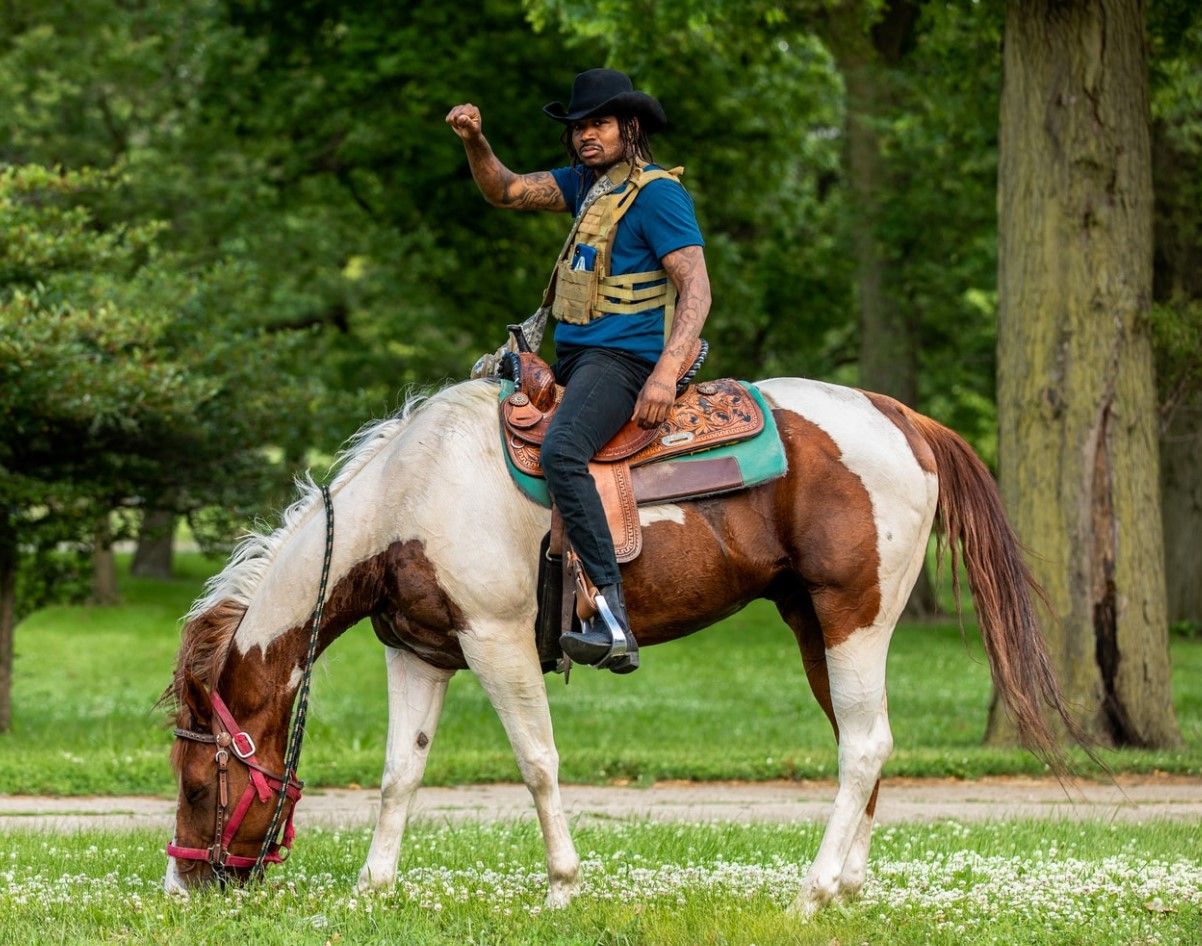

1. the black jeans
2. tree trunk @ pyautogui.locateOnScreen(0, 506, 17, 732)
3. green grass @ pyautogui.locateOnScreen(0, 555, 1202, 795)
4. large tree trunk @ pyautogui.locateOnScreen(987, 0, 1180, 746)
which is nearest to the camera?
the black jeans

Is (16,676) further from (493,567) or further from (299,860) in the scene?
(493,567)

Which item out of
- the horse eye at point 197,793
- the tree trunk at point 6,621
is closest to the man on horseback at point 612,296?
the horse eye at point 197,793

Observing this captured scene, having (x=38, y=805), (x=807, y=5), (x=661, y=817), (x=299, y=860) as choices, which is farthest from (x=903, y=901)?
(x=807, y=5)

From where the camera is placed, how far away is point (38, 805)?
991 centimetres

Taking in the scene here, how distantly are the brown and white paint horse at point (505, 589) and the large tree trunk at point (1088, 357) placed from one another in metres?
5.47

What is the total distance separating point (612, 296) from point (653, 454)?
2.16ft

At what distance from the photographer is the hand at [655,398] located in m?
6.04

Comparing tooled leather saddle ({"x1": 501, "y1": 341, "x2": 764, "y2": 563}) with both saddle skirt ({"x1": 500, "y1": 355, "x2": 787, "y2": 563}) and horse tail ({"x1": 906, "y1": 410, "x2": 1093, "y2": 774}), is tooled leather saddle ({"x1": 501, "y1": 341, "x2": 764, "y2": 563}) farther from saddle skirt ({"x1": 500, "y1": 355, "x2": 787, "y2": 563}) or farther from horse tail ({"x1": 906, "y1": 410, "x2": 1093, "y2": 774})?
horse tail ({"x1": 906, "y1": 410, "x2": 1093, "y2": 774})

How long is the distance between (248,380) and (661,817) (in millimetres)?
6489

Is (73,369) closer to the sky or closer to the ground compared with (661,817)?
closer to the sky

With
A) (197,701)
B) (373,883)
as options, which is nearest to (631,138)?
(197,701)

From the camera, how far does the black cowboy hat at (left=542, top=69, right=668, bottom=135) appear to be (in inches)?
242

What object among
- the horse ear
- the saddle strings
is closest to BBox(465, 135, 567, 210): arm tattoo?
the saddle strings

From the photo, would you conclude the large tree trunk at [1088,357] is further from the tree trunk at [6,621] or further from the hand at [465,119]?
the tree trunk at [6,621]
